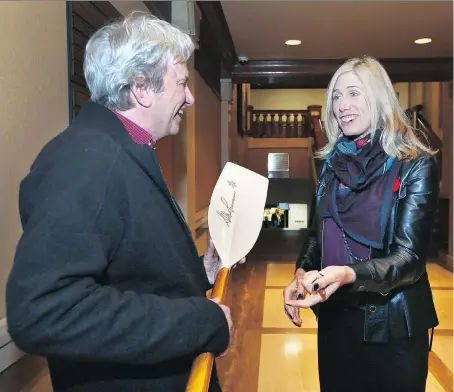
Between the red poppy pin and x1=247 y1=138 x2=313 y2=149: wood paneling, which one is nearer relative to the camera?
the red poppy pin

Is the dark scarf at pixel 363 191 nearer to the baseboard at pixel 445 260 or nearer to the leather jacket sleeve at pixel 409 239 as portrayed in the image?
the leather jacket sleeve at pixel 409 239

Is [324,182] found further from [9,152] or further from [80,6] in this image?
[80,6]

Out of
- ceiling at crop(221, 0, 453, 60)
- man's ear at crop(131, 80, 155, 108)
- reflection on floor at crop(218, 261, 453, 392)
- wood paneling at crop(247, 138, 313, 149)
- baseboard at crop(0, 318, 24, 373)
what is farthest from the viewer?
wood paneling at crop(247, 138, 313, 149)

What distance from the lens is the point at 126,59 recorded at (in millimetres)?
941

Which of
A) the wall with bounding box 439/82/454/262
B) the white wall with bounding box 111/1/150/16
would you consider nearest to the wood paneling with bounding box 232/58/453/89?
the wall with bounding box 439/82/454/262

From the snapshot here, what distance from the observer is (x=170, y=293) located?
0.92 metres

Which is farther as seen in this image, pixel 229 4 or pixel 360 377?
pixel 229 4

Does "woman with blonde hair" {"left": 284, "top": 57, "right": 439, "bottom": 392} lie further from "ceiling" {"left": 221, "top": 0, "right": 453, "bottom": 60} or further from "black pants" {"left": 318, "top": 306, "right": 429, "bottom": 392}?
"ceiling" {"left": 221, "top": 0, "right": 453, "bottom": 60}

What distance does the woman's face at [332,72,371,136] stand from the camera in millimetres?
1441

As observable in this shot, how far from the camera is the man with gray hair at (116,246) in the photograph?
0.73 metres

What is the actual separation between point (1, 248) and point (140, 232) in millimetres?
698

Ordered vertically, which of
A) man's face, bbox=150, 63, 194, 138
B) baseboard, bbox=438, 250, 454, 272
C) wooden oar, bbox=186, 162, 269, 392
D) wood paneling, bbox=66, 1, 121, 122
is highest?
wood paneling, bbox=66, 1, 121, 122

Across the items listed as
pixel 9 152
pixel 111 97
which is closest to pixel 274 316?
pixel 9 152

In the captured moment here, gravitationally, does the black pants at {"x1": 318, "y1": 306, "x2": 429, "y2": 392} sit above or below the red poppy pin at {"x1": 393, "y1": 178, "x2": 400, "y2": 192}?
below
